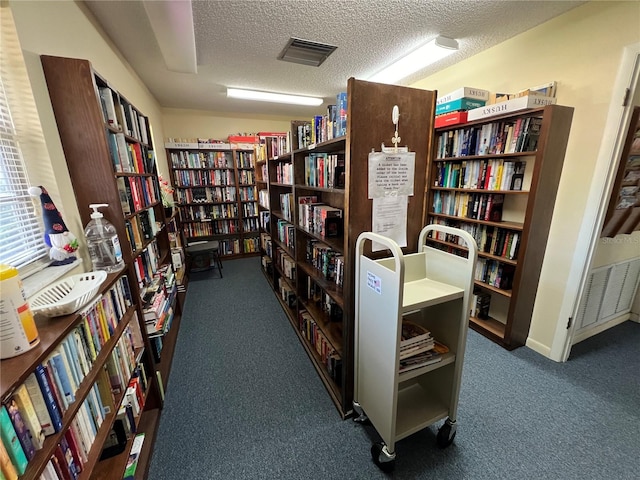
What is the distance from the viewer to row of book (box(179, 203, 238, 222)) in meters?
4.35

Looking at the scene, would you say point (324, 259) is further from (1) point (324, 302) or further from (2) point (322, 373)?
(2) point (322, 373)

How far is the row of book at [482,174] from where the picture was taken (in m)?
1.97

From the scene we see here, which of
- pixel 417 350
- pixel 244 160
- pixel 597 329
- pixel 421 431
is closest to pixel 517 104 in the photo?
pixel 417 350

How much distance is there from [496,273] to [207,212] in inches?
170

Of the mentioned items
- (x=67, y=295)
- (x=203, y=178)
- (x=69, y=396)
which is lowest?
(x=69, y=396)

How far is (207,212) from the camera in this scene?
14.7 ft

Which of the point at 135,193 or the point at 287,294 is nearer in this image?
the point at 135,193

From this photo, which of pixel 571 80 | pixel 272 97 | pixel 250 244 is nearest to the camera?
pixel 571 80

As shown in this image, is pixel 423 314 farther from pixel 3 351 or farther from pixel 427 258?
pixel 3 351

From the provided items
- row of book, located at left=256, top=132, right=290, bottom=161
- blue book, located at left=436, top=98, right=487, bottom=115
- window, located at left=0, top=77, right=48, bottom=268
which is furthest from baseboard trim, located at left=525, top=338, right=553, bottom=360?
window, located at left=0, top=77, right=48, bottom=268

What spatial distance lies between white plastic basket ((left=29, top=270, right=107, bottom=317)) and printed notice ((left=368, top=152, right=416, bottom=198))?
1267 mm

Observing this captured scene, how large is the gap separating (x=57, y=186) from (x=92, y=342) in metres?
0.72

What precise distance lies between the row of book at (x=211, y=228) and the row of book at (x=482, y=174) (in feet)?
11.5

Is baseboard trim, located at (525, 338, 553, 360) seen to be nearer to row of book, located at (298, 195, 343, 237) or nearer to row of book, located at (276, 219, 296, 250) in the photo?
row of book, located at (298, 195, 343, 237)
